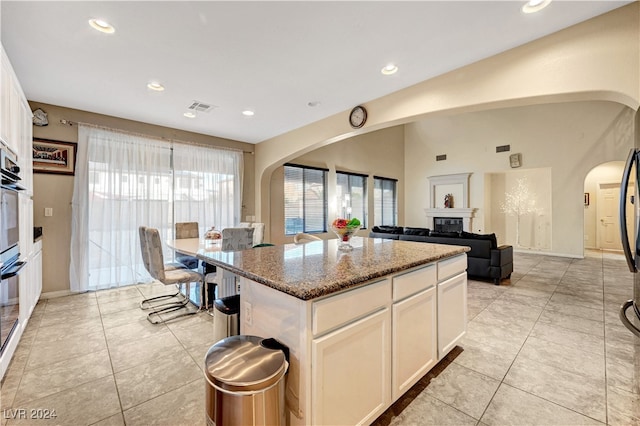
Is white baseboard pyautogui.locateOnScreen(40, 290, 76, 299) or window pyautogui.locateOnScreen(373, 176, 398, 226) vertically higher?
window pyautogui.locateOnScreen(373, 176, 398, 226)

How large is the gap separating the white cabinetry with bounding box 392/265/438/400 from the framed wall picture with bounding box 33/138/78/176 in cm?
461

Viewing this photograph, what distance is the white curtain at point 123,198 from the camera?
12.5 feet

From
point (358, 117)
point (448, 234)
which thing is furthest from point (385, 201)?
point (358, 117)

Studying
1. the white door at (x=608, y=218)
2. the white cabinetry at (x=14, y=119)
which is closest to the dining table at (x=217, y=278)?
the white cabinetry at (x=14, y=119)

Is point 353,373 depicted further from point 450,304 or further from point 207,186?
point 207,186

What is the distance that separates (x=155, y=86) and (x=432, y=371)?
12.9 feet

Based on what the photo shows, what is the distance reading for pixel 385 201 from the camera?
8.82 m

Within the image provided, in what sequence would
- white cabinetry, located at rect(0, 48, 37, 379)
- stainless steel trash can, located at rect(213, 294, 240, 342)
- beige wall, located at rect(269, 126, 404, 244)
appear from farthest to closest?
1. beige wall, located at rect(269, 126, 404, 244)
2. white cabinetry, located at rect(0, 48, 37, 379)
3. stainless steel trash can, located at rect(213, 294, 240, 342)

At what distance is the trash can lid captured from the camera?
40.3 inches

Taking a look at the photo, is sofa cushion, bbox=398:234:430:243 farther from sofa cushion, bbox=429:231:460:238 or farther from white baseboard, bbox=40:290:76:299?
white baseboard, bbox=40:290:76:299

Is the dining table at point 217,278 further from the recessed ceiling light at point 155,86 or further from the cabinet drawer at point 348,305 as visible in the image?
the recessed ceiling light at point 155,86

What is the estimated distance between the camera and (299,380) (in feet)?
3.90

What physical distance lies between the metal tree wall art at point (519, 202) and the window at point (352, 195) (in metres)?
4.19

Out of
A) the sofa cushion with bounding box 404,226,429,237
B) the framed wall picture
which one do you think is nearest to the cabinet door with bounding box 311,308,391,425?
the sofa cushion with bounding box 404,226,429,237
